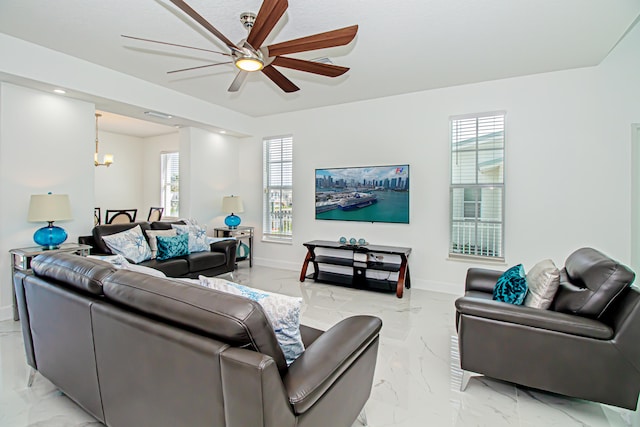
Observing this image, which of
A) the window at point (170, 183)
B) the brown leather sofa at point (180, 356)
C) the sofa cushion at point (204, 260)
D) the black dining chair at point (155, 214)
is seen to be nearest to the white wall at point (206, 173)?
the sofa cushion at point (204, 260)

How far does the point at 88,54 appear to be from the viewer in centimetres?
347

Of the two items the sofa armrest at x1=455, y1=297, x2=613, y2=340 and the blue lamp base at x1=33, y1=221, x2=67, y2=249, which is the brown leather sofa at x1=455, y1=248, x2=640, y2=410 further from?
the blue lamp base at x1=33, y1=221, x2=67, y2=249

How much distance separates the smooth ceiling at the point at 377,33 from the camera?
2562 millimetres

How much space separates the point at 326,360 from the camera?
4.30ft

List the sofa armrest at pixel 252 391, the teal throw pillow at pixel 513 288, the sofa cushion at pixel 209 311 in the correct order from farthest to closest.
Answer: the teal throw pillow at pixel 513 288 < the sofa cushion at pixel 209 311 < the sofa armrest at pixel 252 391

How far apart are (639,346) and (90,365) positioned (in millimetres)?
2879

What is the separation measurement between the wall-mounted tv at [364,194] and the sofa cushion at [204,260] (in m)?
1.72

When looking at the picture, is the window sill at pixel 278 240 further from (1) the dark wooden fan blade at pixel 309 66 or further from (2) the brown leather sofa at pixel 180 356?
(2) the brown leather sofa at pixel 180 356

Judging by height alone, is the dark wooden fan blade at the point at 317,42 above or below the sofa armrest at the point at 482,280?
above

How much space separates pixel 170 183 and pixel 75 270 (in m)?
6.55

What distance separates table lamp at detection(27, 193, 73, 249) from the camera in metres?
3.32

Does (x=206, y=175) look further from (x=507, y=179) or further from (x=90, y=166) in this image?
(x=507, y=179)

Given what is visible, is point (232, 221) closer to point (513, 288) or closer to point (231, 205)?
point (231, 205)

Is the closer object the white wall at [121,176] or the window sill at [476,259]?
the window sill at [476,259]
